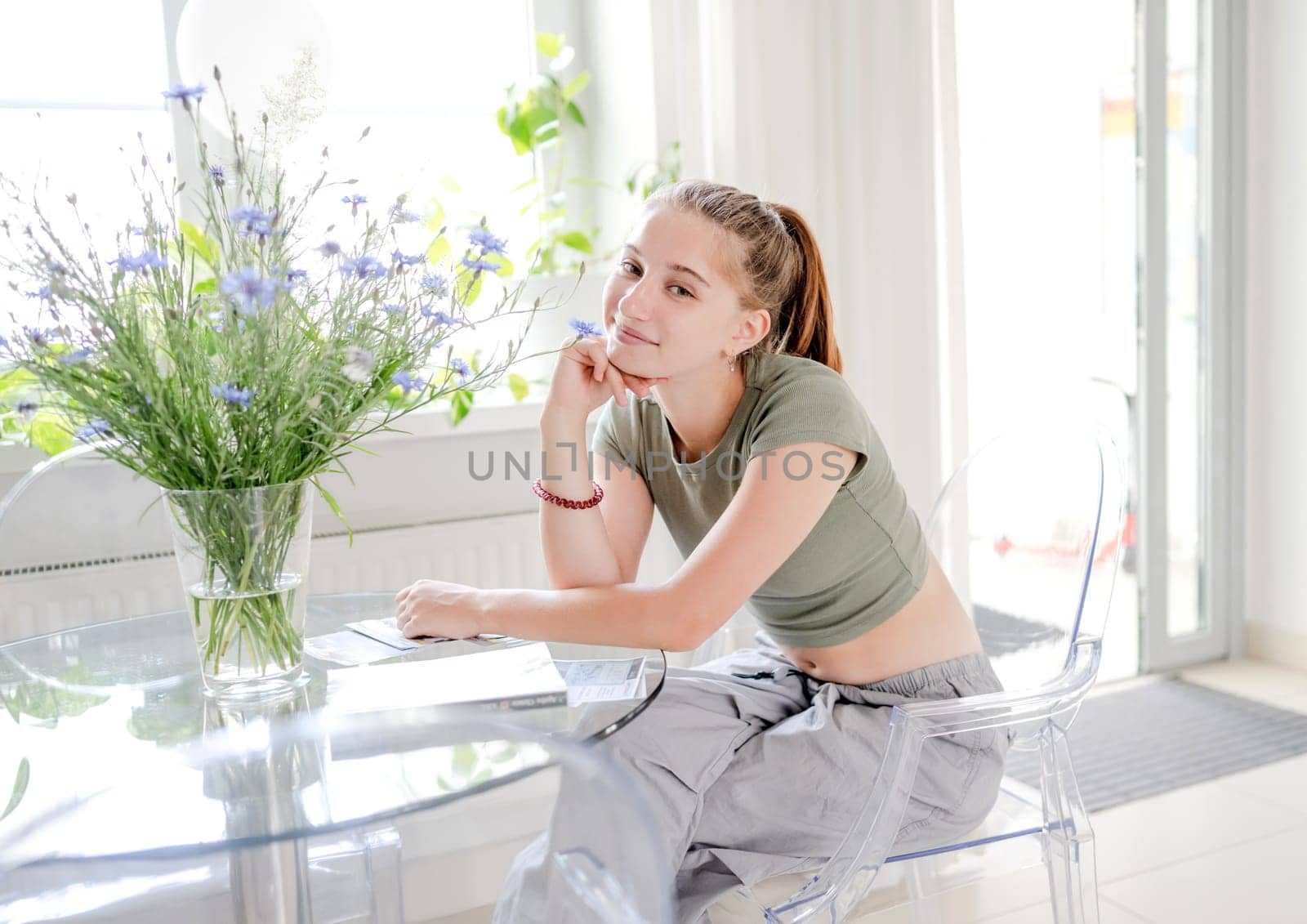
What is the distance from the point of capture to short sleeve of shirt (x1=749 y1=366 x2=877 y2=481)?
1.45 metres

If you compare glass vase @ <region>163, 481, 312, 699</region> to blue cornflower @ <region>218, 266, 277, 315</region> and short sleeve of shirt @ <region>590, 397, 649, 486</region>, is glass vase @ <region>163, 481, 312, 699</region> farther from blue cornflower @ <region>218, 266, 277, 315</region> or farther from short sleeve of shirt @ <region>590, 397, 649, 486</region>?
short sleeve of shirt @ <region>590, 397, 649, 486</region>

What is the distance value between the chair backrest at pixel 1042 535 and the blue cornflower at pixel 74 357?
1146 mm

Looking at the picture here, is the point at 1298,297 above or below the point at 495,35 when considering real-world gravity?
below

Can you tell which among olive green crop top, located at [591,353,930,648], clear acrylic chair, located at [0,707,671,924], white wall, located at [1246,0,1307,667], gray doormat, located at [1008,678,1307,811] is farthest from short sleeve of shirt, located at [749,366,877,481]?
white wall, located at [1246,0,1307,667]

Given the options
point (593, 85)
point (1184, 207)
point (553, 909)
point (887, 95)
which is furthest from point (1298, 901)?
point (593, 85)

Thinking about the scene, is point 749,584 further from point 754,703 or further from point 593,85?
point 593,85

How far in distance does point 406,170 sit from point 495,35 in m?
0.39

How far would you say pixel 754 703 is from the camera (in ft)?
4.91

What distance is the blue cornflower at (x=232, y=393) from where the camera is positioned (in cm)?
102

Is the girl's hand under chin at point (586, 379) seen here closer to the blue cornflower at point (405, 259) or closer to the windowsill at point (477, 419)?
the blue cornflower at point (405, 259)

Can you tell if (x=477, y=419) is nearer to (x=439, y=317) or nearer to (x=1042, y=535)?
(x=1042, y=535)

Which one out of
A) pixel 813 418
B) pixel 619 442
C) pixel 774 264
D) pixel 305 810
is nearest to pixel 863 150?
pixel 774 264

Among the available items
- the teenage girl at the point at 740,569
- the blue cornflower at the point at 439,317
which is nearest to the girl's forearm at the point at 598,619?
the teenage girl at the point at 740,569

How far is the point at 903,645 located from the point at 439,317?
31.6 inches
